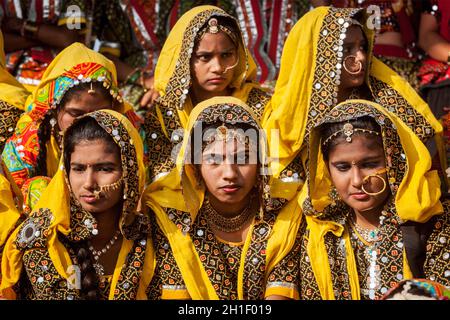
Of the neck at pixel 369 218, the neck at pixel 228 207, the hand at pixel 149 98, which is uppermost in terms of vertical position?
the hand at pixel 149 98

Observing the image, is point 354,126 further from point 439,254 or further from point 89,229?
point 89,229

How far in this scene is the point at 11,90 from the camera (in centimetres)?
604

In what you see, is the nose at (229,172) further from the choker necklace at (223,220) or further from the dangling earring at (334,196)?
the dangling earring at (334,196)

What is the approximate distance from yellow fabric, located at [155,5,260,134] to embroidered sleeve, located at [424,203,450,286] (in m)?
1.56

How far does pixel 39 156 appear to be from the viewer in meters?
5.55

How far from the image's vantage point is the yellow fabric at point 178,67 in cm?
572

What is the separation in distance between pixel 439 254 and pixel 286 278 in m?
0.72

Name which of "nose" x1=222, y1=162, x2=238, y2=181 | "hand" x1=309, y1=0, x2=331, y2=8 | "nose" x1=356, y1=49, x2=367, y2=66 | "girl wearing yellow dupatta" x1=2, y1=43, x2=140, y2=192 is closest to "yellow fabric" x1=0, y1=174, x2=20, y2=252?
"girl wearing yellow dupatta" x1=2, y1=43, x2=140, y2=192

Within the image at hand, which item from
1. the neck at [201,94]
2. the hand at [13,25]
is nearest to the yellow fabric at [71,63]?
the neck at [201,94]

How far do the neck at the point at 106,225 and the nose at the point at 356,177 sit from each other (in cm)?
113

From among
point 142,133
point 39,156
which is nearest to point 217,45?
point 142,133

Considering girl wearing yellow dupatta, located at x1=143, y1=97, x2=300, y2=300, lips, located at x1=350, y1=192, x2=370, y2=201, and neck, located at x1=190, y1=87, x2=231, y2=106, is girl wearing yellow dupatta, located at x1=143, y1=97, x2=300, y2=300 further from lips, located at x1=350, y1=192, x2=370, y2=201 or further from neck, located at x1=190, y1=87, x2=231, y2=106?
neck, located at x1=190, y1=87, x2=231, y2=106

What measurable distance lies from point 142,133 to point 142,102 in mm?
381

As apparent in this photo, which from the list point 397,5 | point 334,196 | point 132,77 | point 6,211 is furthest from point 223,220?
point 397,5
